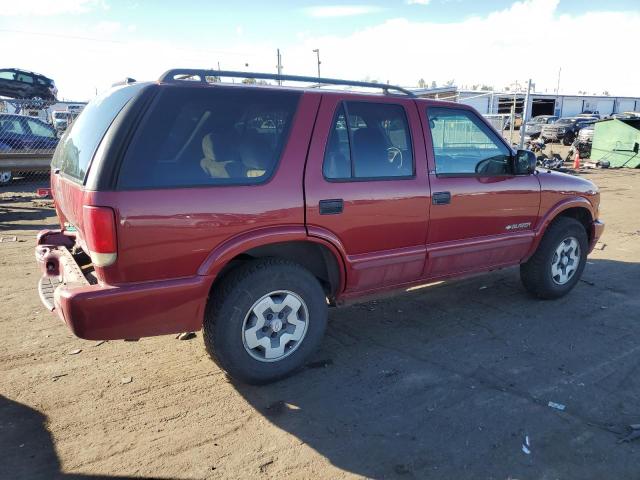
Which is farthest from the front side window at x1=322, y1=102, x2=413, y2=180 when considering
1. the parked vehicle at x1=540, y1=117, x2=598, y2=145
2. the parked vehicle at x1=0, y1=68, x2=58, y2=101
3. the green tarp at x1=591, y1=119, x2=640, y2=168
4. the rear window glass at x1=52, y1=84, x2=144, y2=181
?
the parked vehicle at x1=540, y1=117, x2=598, y2=145

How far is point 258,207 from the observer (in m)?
3.14

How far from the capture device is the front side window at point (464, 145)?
4.08m

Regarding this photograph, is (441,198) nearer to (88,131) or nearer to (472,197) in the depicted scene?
(472,197)

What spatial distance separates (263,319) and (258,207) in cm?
76

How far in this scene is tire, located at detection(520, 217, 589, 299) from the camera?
4.90 m

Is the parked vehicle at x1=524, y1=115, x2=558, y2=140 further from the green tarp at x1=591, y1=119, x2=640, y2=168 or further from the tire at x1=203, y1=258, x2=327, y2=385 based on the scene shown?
the tire at x1=203, y1=258, x2=327, y2=385

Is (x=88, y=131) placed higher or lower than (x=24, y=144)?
higher

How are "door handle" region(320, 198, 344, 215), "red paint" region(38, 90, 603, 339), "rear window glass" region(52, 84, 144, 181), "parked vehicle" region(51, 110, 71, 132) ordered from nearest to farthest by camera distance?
"red paint" region(38, 90, 603, 339)
"rear window glass" region(52, 84, 144, 181)
"door handle" region(320, 198, 344, 215)
"parked vehicle" region(51, 110, 71, 132)

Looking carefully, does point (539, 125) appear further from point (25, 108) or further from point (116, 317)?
point (116, 317)

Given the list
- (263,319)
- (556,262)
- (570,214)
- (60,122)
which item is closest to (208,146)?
(263,319)

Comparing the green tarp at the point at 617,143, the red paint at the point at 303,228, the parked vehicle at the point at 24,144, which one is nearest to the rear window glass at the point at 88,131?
the red paint at the point at 303,228

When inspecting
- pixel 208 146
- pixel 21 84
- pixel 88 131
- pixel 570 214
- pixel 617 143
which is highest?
pixel 21 84

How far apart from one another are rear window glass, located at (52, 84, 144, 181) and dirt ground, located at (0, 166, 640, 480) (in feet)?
4.78

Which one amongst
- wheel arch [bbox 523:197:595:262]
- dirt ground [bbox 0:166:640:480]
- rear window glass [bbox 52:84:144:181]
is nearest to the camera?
dirt ground [bbox 0:166:640:480]
